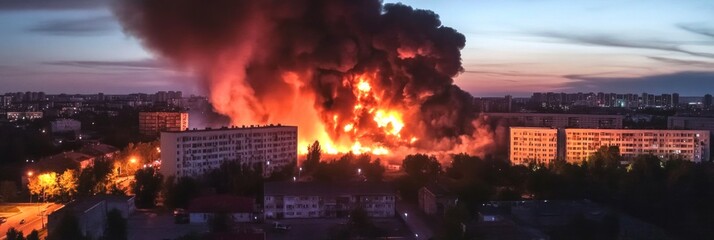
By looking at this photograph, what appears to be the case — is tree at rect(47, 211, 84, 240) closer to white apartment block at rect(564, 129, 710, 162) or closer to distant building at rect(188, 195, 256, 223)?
distant building at rect(188, 195, 256, 223)

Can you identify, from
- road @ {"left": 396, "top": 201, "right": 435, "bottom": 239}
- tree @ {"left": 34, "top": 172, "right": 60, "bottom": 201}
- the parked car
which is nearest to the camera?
road @ {"left": 396, "top": 201, "right": 435, "bottom": 239}

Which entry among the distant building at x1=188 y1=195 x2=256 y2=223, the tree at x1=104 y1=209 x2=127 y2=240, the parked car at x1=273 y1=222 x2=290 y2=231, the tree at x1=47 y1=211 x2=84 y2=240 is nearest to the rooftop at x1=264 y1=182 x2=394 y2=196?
the distant building at x1=188 y1=195 x2=256 y2=223

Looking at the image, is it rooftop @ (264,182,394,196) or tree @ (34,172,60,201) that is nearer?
rooftop @ (264,182,394,196)

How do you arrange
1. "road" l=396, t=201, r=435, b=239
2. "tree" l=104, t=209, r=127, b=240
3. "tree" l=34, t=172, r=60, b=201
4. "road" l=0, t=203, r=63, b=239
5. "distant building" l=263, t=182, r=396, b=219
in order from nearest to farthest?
"tree" l=104, t=209, r=127, b=240 < "road" l=396, t=201, r=435, b=239 < "road" l=0, t=203, r=63, b=239 < "distant building" l=263, t=182, r=396, b=219 < "tree" l=34, t=172, r=60, b=201

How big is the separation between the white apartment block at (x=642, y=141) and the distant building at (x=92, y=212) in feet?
62.5

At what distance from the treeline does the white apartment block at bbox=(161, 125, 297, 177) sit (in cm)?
455

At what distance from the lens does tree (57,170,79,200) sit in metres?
19.7

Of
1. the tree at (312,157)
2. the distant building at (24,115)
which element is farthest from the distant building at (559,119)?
the distant building at (24,115)

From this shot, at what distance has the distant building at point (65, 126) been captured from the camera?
146 ft

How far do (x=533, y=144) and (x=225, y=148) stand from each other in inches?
520

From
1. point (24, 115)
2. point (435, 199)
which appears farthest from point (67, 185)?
point (24, 115)

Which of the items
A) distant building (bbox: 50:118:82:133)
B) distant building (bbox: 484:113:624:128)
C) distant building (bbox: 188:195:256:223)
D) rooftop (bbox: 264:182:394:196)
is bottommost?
distant building (bbox: 188:195:256:223)

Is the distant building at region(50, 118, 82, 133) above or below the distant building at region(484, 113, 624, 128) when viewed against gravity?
below

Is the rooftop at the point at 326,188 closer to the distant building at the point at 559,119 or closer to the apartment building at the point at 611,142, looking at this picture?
the apartment building at the point at 611,142
